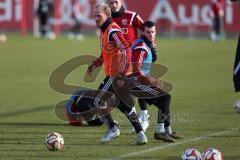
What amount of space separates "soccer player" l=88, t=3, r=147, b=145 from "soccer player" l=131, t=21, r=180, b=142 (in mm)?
192

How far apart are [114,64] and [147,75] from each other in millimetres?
696

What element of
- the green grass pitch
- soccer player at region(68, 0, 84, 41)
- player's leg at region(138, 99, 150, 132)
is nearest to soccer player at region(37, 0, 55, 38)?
soccer player at region(68, 0, 84, 41)

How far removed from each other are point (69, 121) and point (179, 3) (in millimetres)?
27734

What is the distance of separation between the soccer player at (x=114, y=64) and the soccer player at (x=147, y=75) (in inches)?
7.6

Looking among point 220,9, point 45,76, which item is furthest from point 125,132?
point 220,9

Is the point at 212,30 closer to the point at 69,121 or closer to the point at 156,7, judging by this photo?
the point at 156,7

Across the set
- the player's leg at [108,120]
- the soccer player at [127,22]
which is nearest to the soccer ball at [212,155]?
the player's leg at [108,120]

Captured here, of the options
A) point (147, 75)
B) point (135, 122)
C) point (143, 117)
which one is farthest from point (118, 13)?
point (135, 122)

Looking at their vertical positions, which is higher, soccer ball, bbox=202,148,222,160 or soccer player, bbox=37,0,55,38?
soccer ball, bbox=202,148,222,160

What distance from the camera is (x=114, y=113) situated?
46.2ft

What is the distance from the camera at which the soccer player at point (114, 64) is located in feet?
34.9

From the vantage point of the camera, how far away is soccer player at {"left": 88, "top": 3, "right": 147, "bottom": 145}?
10625 mm

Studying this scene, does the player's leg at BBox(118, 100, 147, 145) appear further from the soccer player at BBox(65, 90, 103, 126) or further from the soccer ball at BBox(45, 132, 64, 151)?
the soccer player at BBox(65, 90, 103, 126)

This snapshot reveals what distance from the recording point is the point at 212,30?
3816cm
